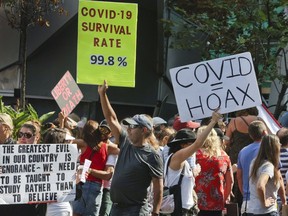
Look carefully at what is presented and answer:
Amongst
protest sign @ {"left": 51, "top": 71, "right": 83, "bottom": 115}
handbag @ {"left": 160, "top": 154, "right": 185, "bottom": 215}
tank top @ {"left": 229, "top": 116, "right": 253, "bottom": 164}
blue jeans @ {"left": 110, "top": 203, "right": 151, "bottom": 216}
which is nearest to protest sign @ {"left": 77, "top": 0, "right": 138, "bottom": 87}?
handbag @ {"left": 160, "top": 154, "right": 185, "bottom": 215}

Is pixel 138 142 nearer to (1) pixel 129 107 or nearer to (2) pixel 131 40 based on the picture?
(2) pixel 131 40

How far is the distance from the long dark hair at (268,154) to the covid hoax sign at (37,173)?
1.99 metres

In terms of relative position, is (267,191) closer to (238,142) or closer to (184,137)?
(184,137)

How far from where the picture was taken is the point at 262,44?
18297mm

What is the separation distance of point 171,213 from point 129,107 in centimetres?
1371

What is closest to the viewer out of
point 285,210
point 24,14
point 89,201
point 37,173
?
point 37,173

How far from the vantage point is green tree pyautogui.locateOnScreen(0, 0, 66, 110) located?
61.3 ft

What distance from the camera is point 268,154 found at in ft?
29.2

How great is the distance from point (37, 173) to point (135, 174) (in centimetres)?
100

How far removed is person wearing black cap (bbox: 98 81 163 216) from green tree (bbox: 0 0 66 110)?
34.9 feet

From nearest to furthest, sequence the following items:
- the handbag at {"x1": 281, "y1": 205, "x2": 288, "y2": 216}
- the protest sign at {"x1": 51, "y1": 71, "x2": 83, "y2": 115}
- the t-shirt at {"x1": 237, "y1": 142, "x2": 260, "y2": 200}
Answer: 1. the handbag at {"x1": 281, "y1": 205, "x2": 288, "y2": 216}
2. the t-shirt at {"x1": 237, "y1": 142, "x2": 260, "y2": 200}
3. the protest sign at {"x1": 51, "y1": 71, "x2": 83, "y2": 115}

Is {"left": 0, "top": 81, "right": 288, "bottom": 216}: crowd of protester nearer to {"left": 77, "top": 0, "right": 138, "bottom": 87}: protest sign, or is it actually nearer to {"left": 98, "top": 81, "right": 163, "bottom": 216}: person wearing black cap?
{"left": 98, "top": 81, "right": 163, "bottom": 216}: person wearing black cap

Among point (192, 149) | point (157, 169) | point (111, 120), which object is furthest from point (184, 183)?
point (111, 120)

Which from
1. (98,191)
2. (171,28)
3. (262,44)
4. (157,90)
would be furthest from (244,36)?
(98,191)
